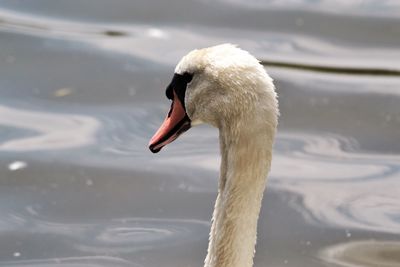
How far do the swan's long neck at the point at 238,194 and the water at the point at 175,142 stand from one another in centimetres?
168

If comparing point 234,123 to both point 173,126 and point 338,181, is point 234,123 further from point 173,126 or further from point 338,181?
point 338,181

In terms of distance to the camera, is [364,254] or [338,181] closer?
[364,254]

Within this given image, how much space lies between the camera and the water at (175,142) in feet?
22.8

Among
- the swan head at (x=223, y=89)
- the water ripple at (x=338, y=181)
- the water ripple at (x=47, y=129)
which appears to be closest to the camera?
the swan head at (x=223, y=89)

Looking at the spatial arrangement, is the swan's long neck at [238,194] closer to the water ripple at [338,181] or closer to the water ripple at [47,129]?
the water ripple at [338,181]

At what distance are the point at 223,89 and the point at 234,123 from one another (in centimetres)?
14

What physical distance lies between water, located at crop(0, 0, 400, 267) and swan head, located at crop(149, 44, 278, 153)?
179cm

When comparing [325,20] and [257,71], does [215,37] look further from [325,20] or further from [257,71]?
[257,71]

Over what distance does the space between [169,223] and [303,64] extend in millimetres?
2305

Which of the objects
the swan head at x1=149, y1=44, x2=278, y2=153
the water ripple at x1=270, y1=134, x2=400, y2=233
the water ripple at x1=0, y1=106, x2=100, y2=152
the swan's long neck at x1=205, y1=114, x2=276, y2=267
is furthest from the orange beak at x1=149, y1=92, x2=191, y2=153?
the water ripple at x1=0, y1=106, x2=100, y2=152

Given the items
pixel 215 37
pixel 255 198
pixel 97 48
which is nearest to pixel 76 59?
pixel 97 48

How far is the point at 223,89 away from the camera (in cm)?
486

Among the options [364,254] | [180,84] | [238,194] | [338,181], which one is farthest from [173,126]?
[338,181]

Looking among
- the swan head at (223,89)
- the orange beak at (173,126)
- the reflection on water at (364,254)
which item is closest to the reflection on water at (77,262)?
the reflection on water at (364,254)
